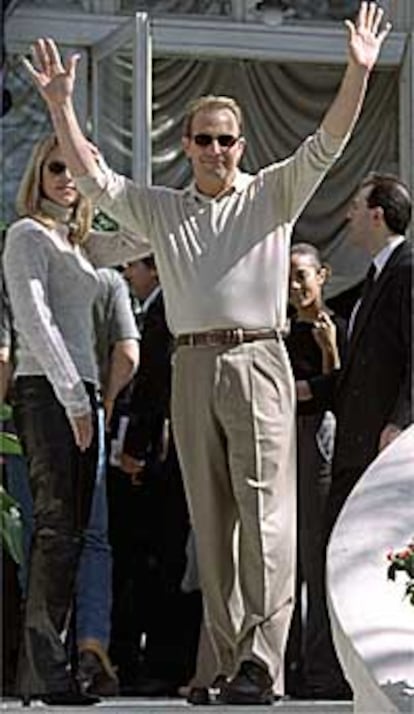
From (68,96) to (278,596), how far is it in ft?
5.11

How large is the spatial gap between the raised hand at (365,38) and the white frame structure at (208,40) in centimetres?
271

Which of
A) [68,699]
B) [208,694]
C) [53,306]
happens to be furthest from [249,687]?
[53,306]

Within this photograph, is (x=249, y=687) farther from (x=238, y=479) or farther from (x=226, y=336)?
(x=226, y=336)

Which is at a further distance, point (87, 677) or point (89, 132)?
point (89, 132)

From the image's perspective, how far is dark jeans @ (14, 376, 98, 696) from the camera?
701cm

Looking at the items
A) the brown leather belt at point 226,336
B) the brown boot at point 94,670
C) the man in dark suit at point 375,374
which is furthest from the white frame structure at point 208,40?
the brown boot at point 94,670

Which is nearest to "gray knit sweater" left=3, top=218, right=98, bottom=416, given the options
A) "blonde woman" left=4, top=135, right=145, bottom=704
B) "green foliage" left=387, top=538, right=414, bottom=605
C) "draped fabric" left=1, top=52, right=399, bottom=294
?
"blonde woman" left=4, top=135, right=145, bottom=704

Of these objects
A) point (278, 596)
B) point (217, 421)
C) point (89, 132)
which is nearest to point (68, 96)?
point (217, 421)

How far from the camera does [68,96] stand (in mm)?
6961

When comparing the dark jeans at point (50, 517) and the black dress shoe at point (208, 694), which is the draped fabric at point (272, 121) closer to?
the dark jeans at point (50, 517)

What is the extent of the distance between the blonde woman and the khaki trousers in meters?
0.33

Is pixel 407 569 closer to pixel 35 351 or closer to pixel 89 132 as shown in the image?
pixel 35 351

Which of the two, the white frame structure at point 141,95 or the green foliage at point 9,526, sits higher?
the white frame structure at point 141,95

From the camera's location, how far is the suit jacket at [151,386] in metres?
7.60
